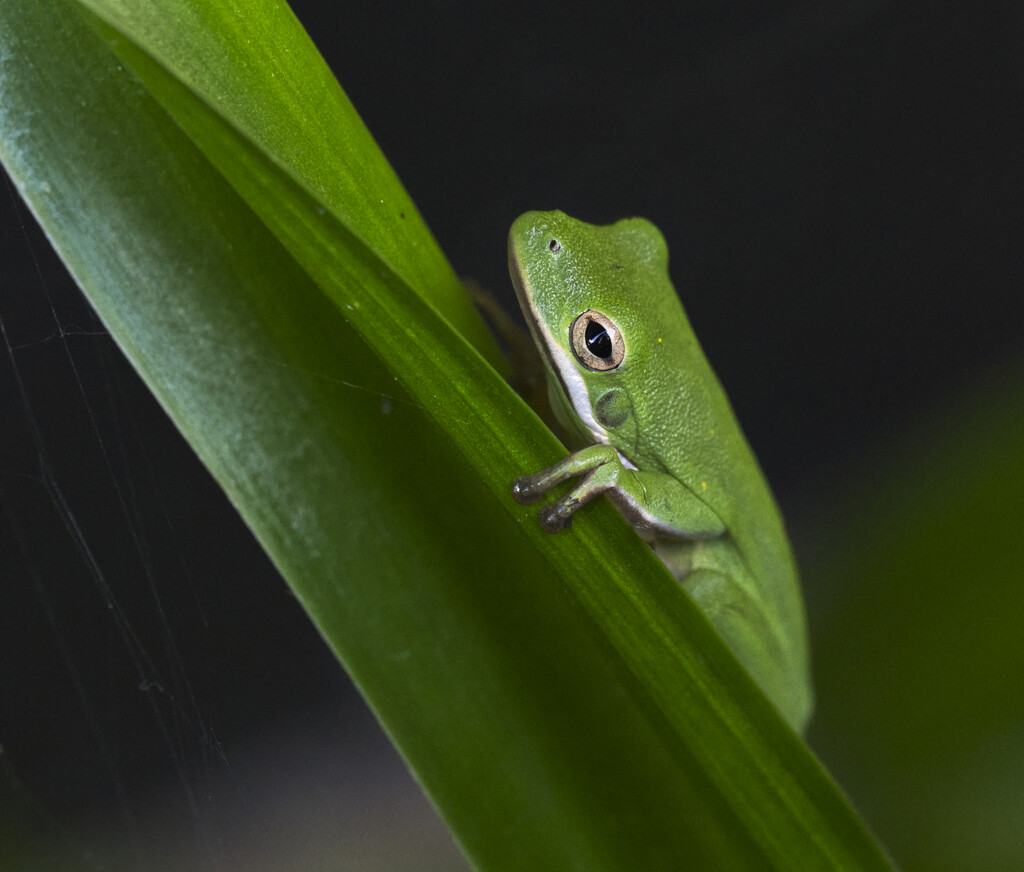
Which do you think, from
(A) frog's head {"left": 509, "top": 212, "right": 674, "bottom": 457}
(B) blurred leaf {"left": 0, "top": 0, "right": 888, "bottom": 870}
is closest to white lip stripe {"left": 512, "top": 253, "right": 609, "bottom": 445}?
(A) frog's head {"left": 509, "top": 212, "right": 674, "bottom": 457}

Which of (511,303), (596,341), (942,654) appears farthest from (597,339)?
(511,303)

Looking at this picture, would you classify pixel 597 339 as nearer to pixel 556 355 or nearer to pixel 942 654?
pixel 556 355

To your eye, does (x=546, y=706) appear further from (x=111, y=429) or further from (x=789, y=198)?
(x=789, y=198)

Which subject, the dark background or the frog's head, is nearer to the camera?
the dark background

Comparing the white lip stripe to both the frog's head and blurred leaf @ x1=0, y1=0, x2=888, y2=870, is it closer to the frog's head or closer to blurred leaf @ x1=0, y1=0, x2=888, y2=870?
the frog's head

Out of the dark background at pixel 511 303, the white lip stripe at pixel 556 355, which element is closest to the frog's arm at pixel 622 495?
the white lip stripe at pixel 556 355

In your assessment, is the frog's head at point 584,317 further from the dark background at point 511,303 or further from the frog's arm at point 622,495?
the dark background at point 511,303

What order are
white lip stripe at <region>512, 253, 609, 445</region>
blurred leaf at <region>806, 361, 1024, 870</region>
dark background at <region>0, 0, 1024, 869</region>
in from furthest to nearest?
blurred leaf at <region>806, 361, 1024, 870</region> < white lip stripe at <region>512, 253, 609, 445</region> < dark background at <region>0, 0, 1024, 869</region>

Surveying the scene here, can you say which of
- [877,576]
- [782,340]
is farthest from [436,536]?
[782,340]
